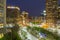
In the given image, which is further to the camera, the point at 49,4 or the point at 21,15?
the point at 49,4

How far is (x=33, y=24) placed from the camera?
396 centimetres

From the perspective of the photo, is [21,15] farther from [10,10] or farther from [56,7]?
[56,7]

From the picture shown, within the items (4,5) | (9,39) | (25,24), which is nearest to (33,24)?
(25,24)

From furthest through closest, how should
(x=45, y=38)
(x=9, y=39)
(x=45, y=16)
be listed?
(x=45, y=16) → (x=9, y=39) → (x=45, y=38)

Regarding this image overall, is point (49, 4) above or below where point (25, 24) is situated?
above

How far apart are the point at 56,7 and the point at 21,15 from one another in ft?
2.33

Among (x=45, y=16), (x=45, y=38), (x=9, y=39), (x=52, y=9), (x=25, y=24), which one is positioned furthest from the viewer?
(x=45, y=16)

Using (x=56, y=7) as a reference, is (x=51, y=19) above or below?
below

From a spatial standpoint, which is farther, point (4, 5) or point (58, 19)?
point (4, 5)

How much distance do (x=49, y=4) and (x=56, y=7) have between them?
231 mm

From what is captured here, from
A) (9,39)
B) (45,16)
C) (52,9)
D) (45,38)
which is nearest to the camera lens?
(45,38)

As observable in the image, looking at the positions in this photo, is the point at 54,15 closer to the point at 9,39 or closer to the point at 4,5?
the point at 4,5

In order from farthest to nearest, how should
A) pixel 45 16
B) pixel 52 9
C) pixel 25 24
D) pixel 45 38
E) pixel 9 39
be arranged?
pixel 45 16 → pixel 25 24 → pixel 52 9 → pixel 9 39 → pixel 45 38

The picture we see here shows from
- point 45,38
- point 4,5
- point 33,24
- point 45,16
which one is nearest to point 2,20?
point 4,5
